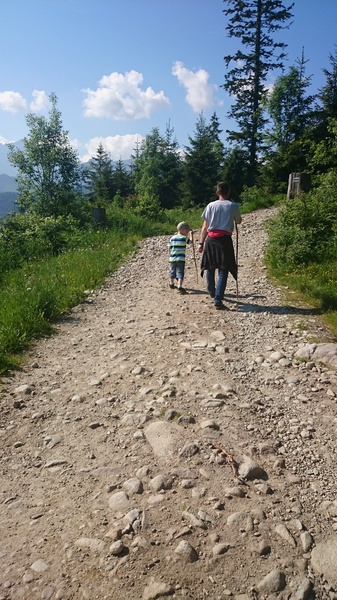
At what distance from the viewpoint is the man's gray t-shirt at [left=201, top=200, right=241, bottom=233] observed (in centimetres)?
749

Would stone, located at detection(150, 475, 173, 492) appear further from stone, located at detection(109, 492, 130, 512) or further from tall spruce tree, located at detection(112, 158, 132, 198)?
tall spruce tree, located at detection(112, 158, 132, 198)

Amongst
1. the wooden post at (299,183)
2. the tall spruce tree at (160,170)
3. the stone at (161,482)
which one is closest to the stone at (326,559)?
the stone at (161,482)

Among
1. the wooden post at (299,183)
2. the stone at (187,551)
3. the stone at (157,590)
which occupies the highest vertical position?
the wooden post at (299,183)

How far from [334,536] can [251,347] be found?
3329 mm

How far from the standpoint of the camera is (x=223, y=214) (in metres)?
7.54

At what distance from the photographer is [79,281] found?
9.81 m

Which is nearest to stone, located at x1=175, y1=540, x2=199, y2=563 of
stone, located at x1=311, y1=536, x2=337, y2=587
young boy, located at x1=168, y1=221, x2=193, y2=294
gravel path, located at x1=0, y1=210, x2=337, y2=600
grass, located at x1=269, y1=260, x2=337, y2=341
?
gravel path, located at x1=0, y1=210, x2=337, y2=600

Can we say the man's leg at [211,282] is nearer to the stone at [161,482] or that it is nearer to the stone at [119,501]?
the stone at [161,482]

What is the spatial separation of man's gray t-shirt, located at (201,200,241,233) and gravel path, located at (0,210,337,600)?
6.93ft

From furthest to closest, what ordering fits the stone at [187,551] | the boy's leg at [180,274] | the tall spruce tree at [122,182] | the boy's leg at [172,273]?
the tall spruce tree at [122,182]
the boy's leg at [172,273]
the boy's leg at [180,274]
the stone at [187,551]

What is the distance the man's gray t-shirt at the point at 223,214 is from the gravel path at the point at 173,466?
2.11 m

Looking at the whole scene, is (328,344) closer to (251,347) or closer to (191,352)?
(251,347)

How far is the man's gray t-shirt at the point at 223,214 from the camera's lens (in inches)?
295

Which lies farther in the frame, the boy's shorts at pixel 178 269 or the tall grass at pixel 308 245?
the boy's shorts at pixel 178 269
